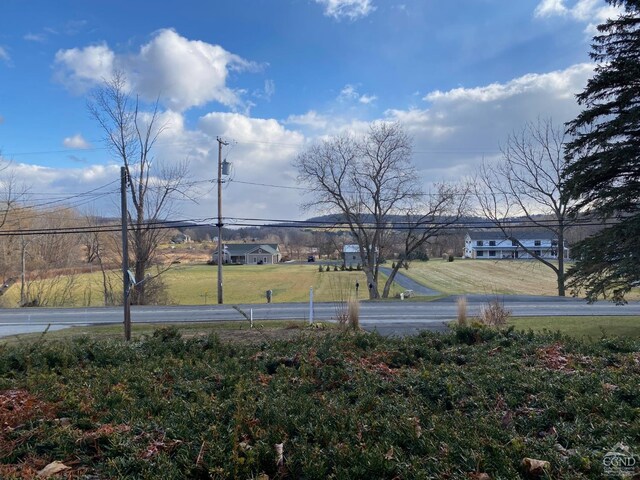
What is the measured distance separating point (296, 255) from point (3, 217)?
84013 mm

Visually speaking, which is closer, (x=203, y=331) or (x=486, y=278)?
(x=203, y=331)

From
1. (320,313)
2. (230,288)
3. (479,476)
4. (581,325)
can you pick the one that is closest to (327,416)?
(479,476)

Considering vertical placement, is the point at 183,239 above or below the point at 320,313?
above

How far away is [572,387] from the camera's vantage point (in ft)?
13.8

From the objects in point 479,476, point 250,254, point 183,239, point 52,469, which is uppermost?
point 183,239

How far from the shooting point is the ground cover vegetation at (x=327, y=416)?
295 cm

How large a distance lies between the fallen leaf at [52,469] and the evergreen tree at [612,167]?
1190 centimetres

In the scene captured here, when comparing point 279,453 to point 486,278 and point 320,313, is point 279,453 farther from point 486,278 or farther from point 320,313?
point 486,278

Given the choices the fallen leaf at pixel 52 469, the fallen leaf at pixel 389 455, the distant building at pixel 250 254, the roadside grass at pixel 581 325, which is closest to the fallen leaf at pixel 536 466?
the fallen leaf at pixel 389 455

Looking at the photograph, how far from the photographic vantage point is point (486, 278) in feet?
156

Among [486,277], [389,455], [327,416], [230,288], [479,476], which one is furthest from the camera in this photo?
[486,277]

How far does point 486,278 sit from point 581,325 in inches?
1403

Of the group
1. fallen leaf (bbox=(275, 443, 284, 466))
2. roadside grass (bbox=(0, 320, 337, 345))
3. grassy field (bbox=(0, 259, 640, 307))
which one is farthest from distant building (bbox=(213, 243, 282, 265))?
fallen leaf (bbox=(275, 443, 284, 466))

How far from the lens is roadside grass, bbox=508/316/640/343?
12.1m
